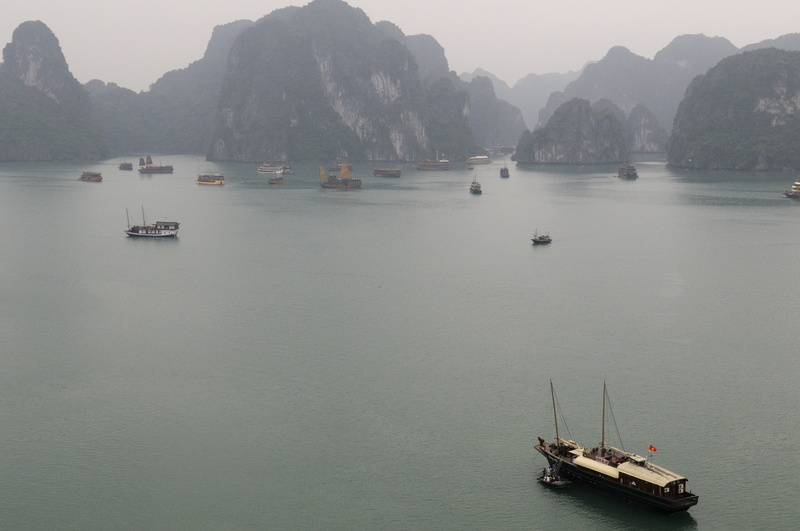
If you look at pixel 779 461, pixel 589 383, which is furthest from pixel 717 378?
pixel 779 461

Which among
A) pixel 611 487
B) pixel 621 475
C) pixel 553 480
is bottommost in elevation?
pixel 553 480

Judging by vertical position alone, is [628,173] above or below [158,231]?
above

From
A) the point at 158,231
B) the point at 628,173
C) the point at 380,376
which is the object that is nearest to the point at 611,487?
the point at 380,376

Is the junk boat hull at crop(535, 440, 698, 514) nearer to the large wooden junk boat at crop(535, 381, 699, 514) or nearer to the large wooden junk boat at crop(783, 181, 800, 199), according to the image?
the large wooden junk boat at crop(535, 381, 699, 514)

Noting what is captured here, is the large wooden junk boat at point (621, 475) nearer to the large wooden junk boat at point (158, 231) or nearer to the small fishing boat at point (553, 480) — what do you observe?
the small fishing boat at point (553, 480)

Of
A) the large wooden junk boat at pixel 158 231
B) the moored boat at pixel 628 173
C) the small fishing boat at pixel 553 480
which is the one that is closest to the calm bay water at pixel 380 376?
the small fishing boat at pixel 553 480

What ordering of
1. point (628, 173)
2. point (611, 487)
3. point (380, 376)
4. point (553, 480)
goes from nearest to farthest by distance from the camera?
1. point (611, 487)
2. point (553, 480)
3. point (380, 376)
4. point (628, 173)

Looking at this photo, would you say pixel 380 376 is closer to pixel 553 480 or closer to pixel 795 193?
pixel 553 480
